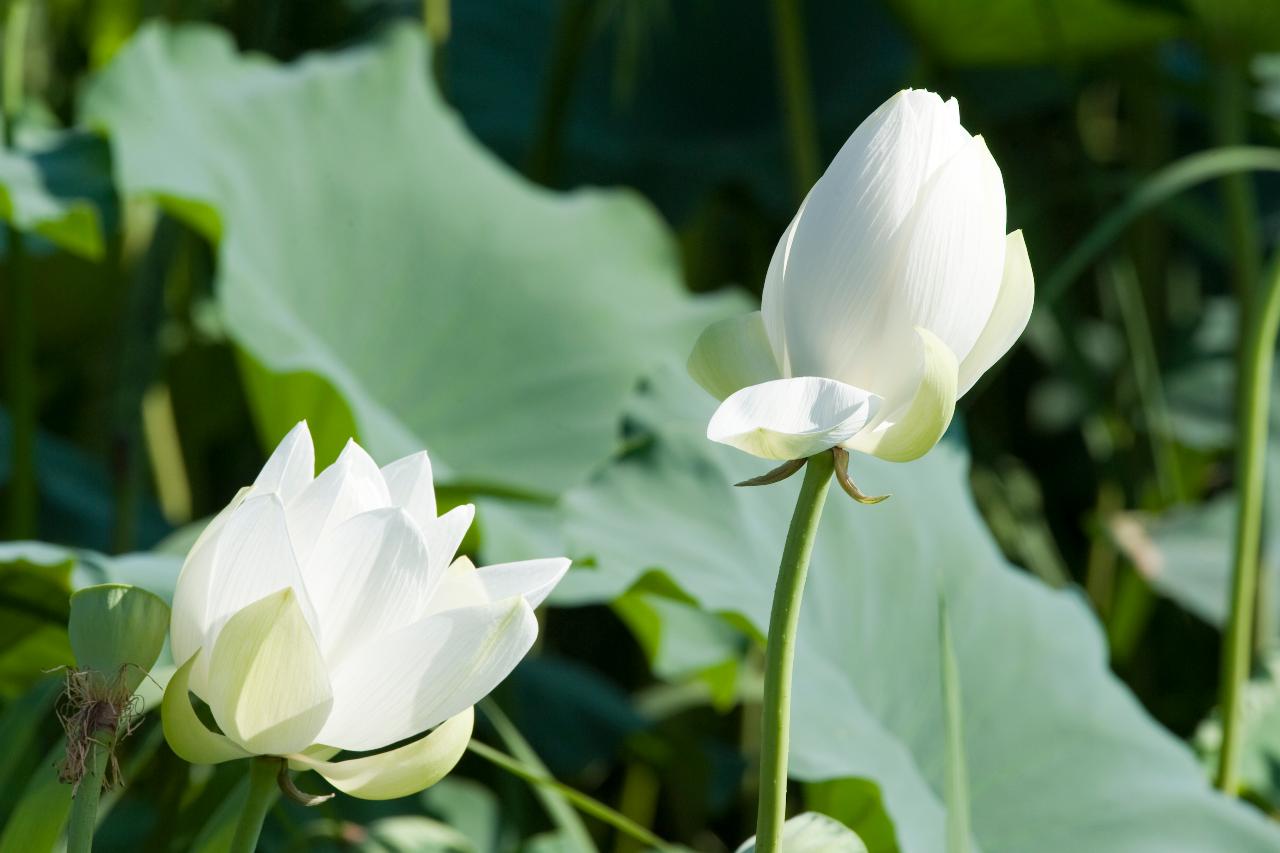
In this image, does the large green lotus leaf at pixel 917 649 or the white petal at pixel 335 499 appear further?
the large green lotus leaf at pixel 917 649

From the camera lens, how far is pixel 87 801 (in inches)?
10.2

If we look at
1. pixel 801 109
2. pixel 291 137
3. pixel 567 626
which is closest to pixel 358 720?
pixel 291 137

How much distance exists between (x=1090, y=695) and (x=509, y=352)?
54cm

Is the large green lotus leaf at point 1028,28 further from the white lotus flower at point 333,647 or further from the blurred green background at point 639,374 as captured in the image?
the white lotus flower at point 333,647

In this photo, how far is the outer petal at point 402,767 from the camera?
0.90 feet

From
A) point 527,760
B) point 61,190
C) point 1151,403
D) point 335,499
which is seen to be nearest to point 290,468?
point 335,499

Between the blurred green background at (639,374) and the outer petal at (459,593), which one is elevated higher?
the outer petal at (459,593)

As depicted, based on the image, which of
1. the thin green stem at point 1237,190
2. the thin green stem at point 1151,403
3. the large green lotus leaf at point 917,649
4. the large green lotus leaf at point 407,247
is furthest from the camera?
the thin green stem at point 1151,403

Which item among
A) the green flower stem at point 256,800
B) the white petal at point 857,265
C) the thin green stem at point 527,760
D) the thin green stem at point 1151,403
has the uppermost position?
the white petal at point 857,265

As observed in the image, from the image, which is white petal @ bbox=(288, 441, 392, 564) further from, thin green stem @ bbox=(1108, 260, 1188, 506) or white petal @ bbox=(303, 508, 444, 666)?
thin green stem @ bbox=(1108, 260, 1188, 506)

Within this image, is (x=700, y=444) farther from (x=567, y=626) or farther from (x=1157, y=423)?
(x=567, y=626)

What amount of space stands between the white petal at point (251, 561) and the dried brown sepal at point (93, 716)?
0.02m

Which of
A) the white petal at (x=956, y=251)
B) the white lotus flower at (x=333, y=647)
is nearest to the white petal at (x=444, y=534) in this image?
the white lotus flower at (x=333, y=647)

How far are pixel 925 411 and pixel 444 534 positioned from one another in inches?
4.3
